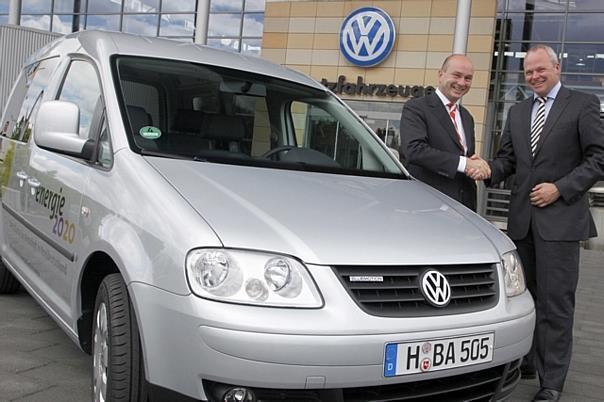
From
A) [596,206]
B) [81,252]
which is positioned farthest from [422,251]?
[596,206]

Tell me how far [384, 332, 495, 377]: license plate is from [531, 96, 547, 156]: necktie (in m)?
1.53

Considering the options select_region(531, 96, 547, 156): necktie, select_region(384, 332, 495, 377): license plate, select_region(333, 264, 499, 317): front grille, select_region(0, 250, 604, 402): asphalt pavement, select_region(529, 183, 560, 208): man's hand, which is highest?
select_region(531, 96, 547, 156): necktie

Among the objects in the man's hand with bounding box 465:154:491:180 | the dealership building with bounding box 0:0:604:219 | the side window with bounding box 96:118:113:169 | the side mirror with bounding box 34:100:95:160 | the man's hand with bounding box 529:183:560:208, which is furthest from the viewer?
the dealership building with bounding box 0:0:604:219

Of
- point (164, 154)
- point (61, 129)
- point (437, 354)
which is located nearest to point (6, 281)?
point (61, 129)

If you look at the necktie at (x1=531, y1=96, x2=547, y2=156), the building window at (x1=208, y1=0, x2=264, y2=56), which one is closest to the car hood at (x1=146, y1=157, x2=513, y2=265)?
the necktie at (x1=531, y1=96, x2=547, y2=156)

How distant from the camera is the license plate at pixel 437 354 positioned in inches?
80.6

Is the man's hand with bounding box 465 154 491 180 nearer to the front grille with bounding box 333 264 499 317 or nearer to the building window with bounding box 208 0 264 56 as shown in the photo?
the front grille with bounding box 333 264 499 317

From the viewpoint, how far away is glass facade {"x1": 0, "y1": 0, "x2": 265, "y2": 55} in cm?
1847

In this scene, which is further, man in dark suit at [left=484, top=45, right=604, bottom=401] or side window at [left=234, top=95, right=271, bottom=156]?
man in dark suit at [left=484, top=45, right=604, bottom=401]

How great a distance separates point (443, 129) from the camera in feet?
12.5

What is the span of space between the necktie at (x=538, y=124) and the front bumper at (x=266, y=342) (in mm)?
1764

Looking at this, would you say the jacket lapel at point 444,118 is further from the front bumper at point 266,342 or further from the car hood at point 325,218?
the front bumper at point 266,342

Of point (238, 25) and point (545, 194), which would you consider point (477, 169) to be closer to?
point (545, 194)

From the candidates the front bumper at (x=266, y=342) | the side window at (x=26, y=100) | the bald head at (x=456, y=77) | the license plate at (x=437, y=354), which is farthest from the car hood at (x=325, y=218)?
the side window at (x=26, y=100)
